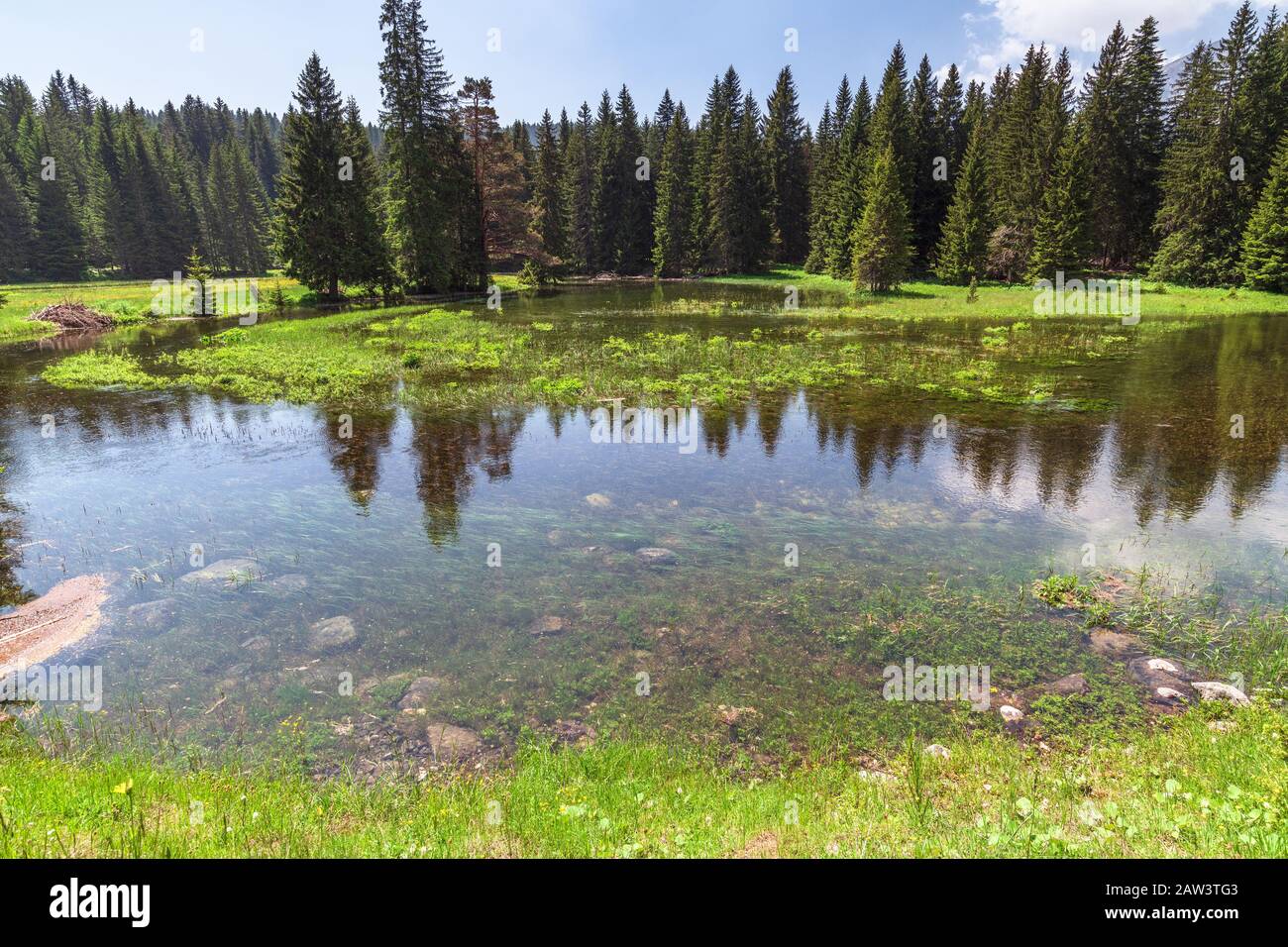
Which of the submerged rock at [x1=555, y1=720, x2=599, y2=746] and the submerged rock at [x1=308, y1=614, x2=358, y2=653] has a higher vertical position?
the submerged rock at [x1=308, y1=614, x2=358, y2=653]

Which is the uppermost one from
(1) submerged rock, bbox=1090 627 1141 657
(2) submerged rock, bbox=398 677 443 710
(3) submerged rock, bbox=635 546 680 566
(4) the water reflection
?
(4) the water reflection

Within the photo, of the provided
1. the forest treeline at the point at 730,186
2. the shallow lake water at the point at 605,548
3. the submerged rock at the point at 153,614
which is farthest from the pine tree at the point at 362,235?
the submerged rock at the point at 153,614

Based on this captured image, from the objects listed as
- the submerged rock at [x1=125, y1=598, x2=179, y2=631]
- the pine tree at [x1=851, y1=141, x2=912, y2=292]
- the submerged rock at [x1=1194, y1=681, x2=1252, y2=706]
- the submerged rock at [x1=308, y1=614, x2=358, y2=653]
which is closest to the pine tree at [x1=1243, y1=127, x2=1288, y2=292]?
the pine tree at [x1=851, y1=141, x2=912, y2=292]

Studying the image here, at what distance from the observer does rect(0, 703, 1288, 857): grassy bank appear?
4457mm

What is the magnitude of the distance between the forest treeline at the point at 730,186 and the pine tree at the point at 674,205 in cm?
26

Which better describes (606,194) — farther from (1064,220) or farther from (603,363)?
(603,363)

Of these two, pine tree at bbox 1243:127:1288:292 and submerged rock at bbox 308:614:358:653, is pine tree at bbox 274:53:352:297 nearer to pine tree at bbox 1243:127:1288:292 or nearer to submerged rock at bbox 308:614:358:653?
submerged rock at bbox 308:614:358:653

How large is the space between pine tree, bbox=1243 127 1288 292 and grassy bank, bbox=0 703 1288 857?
56870 millimetres

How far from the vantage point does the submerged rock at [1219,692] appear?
7.21 m

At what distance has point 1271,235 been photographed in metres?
45.6

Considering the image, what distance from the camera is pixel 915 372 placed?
2530 centimetres

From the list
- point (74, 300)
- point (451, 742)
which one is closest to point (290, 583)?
point (451, 742)
